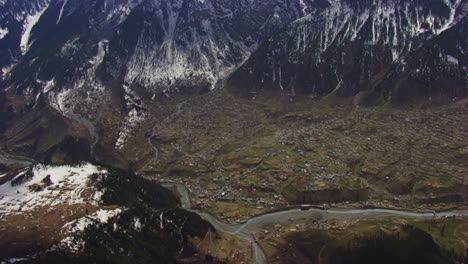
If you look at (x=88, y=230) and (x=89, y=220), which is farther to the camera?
(x=89, y=220)

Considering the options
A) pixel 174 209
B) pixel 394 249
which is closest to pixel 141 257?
pixel 174 209

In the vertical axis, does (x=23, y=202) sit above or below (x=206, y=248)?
above

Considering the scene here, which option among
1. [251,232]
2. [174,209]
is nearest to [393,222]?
[251,232]

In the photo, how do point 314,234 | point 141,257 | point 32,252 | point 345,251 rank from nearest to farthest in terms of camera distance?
1. point 32,252
2. point 141,257
3. point 345,251
4. point 314,234

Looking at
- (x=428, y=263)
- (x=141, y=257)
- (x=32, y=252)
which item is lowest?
(x=428, y=263)

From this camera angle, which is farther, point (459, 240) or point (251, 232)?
point (251, 232)

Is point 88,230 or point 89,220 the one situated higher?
point 89,220

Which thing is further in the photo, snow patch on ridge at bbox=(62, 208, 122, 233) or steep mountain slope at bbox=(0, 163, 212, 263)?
snow patch on ridge at bbox=(62, 208, 122, 233)

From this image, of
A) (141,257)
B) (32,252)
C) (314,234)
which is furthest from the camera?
(314,234)

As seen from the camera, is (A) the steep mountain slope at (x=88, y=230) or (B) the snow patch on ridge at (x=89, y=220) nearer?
(A) the steep mountain slope at (x=88, y=230)

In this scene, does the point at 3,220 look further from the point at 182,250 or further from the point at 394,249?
the point at 394,249
